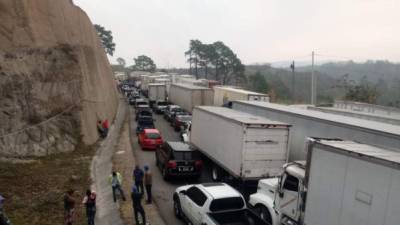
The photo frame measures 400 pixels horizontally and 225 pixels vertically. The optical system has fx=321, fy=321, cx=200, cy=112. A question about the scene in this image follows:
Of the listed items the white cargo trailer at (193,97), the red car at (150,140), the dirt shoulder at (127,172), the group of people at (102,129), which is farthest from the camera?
the white cargo trailer at (193,97)

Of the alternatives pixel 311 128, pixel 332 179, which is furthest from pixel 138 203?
pixel 311 128

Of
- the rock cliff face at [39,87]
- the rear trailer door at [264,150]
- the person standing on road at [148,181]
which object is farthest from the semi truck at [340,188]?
the rock cliff face at [39,87]

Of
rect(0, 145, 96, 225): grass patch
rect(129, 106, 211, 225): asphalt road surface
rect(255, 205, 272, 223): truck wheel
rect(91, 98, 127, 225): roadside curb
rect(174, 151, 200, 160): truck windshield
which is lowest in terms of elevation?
rect(129, 106, 211, 225): asphalt road surface

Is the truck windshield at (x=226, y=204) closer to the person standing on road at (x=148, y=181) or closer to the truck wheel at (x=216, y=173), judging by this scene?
the person standing on road at (x=148, y=181)

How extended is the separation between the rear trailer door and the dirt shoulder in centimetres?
402

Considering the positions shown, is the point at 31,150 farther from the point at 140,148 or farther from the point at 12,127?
the point at 140,148

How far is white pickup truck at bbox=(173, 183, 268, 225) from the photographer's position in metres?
9.77

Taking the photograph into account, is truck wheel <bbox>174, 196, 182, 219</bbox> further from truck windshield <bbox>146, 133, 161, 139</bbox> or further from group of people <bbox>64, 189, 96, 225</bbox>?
truck windshield <bbox>146, 133, 161, 139</bbox>

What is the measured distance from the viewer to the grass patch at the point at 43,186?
12.0m

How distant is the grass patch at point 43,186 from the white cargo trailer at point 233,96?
15057mm

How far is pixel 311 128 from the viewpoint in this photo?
15.2 m

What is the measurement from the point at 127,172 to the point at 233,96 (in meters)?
18.5

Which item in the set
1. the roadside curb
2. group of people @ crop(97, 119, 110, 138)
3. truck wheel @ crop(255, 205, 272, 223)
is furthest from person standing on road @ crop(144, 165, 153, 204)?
group of people @ crop(97, 119, 110, 138)

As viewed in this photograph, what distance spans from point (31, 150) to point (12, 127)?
6.28 ft
